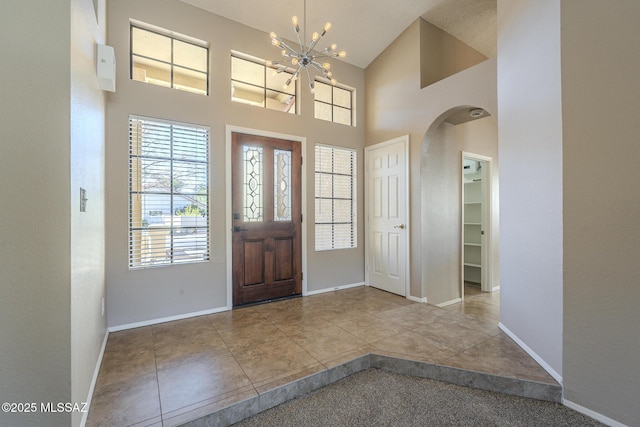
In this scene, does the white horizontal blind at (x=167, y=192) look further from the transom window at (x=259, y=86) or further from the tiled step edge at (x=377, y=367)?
the tiled step edge at (x=377, y=367)

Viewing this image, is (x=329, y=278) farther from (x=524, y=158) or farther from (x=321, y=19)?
(x=321, y=19)

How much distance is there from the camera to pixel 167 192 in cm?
304

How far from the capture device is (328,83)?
4.31 metres

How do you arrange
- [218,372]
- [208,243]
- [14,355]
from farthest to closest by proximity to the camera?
[208,243], [218,372], [14,355]

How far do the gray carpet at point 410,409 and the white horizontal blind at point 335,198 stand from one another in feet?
Answer: 7.48

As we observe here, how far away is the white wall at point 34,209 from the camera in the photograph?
1.22m

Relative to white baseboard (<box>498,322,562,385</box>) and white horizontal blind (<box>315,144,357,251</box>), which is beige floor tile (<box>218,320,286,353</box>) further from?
white baseboard (<box>498,322,562,385</box>)

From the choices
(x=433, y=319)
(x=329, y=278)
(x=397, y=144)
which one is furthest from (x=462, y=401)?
(x=397, y=144)

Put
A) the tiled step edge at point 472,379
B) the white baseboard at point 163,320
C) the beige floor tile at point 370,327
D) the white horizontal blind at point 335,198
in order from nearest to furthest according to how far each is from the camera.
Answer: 1. the tiled step edge at point 472,379
2. the beige floor tile at point 370,327
3. the white baseboard at point 163,320
4. the white horizontal blind at point 335,198

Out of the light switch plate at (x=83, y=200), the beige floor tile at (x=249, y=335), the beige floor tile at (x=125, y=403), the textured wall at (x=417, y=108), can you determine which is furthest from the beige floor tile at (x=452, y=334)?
the light switch plate at (x=83, y=200)


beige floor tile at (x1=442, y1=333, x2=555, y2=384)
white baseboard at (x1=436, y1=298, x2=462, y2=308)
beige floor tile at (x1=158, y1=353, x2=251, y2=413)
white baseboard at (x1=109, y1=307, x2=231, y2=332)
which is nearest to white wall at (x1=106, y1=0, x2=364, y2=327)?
white baseboard at (x1=109, y1=307, x2=231, y2=332)

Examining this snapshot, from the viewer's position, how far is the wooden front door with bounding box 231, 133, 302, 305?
347 centimetres

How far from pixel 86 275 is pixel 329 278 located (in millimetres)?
2989

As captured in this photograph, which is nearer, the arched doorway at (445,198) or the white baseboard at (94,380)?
the white baseboard at (94,380)
